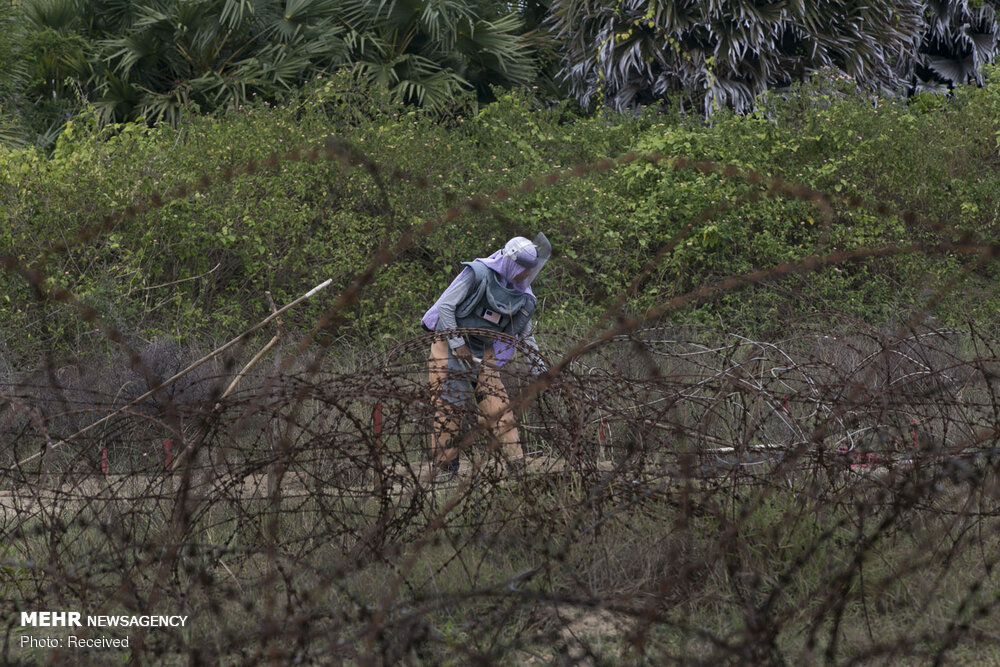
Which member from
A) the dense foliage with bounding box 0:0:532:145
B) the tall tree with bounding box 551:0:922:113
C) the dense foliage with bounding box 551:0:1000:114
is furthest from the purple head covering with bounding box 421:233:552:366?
the tall tree with bounding box 551:0:922:113

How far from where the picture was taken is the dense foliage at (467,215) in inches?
349

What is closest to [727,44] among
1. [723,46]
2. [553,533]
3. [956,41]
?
[723,46]

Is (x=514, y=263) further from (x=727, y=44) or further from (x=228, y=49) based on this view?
(x=228, y=49)

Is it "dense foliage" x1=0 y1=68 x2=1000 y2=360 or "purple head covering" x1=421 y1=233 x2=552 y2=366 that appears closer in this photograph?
"purple head covering" x1=421 y1=233 x2=552 y2=366

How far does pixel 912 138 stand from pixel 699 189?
7.55ft

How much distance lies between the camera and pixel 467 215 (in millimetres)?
10094

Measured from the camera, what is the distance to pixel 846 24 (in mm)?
13508

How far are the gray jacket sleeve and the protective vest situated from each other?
5 centimetres

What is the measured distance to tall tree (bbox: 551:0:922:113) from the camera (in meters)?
13.1

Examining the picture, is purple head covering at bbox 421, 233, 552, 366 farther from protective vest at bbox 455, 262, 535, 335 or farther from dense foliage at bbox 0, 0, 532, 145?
dense foliage at bbox 0, 0, 532, 145

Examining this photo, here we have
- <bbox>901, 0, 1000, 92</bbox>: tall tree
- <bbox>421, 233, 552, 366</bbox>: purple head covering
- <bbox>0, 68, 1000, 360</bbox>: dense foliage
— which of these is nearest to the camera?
<bbox>421, 233, 552, 366</bbox>: purple head covering

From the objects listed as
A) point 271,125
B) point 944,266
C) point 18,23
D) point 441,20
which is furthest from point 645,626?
point 18,23

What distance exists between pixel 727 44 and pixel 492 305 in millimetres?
→ 7885

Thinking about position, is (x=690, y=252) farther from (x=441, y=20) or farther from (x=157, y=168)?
(x=441, y=20)
